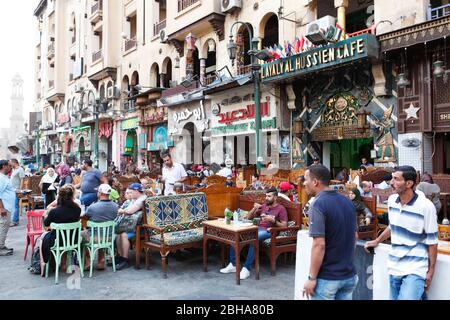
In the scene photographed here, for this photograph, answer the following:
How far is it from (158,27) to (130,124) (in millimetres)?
6360

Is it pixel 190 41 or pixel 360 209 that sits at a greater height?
pixel 190 41

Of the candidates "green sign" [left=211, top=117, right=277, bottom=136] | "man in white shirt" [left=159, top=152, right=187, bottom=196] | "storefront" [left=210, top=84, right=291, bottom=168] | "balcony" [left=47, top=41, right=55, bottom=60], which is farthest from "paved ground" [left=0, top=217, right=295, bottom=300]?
"balcony" [left=47, top=41, right=55, bottom=60]

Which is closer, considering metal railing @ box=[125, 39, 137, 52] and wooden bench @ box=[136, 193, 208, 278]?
wooden bench @ box=[136, 193, 208, 278]

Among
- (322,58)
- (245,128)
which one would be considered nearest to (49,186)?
(245,128)

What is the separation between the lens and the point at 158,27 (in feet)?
70.8

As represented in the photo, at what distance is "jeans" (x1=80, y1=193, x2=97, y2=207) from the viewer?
858 centimetres

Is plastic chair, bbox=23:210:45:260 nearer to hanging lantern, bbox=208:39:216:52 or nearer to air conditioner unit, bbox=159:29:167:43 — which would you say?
hanging lantern, bbox=208:39:216:52

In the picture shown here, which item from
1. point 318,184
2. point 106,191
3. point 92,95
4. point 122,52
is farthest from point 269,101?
point 92,95

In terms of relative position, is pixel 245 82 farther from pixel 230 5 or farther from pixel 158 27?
pixel 158 27

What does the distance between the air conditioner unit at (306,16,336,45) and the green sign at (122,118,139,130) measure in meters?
14.7
